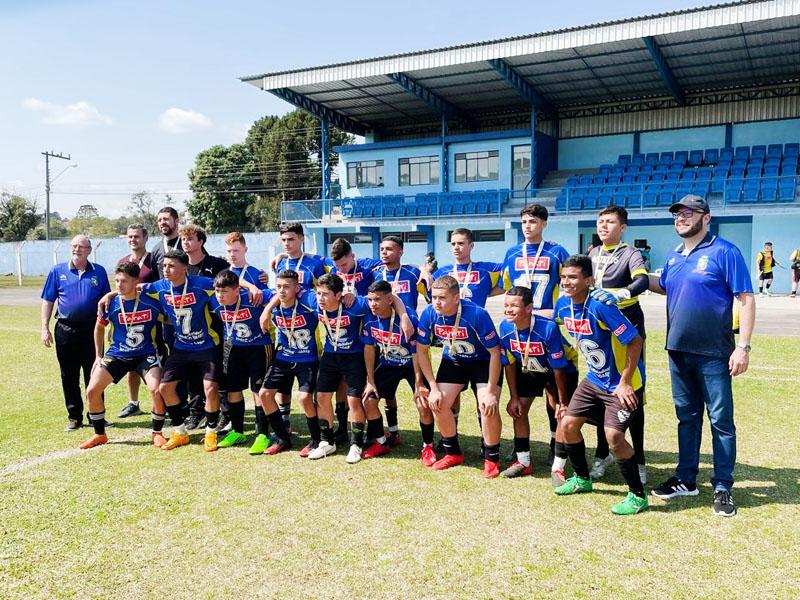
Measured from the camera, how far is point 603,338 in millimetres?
4820

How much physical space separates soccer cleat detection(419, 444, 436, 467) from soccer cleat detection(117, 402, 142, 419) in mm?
4183

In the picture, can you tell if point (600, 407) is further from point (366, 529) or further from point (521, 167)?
point (521, 167)

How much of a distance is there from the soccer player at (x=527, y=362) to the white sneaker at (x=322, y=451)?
1743mm

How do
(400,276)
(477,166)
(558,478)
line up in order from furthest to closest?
1. (477,166)
2. (400,276)
3. (558,478)

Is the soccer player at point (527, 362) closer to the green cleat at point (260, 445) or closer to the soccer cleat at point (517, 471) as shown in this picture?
the soccer cleat at point (517, 471)

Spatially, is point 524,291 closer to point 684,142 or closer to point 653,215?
point 653,215

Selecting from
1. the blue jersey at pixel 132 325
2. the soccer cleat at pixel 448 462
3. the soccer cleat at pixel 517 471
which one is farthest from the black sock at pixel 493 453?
the blue jersey at pixel 132 325

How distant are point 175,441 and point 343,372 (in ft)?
6.54

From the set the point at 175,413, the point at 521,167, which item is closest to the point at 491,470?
the point at 175,413

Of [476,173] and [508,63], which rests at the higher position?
[508,63]

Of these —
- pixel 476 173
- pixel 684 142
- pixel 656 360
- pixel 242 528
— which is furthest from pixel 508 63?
pixel 242 528

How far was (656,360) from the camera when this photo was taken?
10.9 meters

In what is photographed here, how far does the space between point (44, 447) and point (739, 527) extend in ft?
21.4

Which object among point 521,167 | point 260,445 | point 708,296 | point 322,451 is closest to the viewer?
point 708,296
